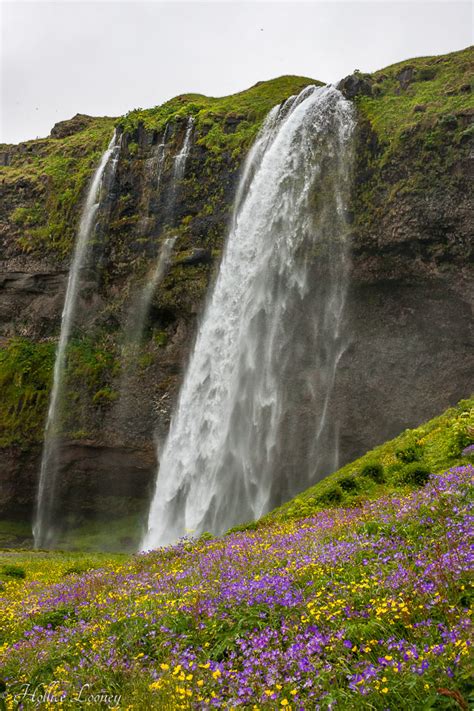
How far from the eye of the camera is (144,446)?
37.3 m

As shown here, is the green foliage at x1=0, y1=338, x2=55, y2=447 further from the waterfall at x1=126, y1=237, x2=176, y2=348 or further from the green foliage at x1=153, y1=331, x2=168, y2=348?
the green foliage at x1=153, y1=331, x2=168, y2=348

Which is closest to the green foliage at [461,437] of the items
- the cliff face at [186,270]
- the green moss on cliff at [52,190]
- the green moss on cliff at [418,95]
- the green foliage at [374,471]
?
the green foliage at [374,471]

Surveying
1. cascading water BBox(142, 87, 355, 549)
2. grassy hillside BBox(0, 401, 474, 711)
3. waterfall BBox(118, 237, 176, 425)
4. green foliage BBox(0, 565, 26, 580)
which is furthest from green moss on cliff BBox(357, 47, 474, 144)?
green foliage BBox(0, 565, 26, 580)

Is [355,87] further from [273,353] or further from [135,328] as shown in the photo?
[135,328]

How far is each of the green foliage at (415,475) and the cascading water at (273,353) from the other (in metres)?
13.8

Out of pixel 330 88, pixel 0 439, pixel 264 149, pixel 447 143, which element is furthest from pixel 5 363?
pixel 447 143

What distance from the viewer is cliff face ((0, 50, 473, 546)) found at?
27.8m

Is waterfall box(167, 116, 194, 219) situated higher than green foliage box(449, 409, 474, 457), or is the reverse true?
waterfall box(167, 116, 194, 219)

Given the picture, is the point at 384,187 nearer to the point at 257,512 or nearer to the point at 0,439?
the point at 257,512

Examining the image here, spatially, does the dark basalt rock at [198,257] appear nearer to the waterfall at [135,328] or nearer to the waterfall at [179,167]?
the waterfall at [135,328]

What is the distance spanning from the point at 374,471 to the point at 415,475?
2.24 metres

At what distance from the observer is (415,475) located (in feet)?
49.3

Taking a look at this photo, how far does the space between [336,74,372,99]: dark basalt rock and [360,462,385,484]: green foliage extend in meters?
23.8

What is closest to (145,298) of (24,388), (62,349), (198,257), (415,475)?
(198,257)
